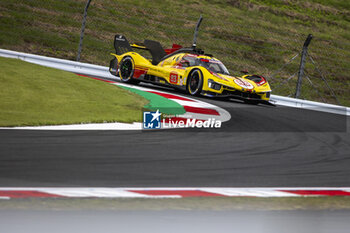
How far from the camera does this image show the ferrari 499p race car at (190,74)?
11.5 meters

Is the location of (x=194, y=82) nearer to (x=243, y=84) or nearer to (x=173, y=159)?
(x=243, y=84)

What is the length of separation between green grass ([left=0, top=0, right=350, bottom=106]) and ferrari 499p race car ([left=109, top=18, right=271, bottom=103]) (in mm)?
966

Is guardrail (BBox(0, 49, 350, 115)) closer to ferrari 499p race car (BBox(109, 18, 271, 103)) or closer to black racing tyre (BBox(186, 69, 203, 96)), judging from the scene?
ferrari 499p race car (BBox(109, 18, 271, 103))

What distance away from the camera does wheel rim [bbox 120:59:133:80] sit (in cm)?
1320

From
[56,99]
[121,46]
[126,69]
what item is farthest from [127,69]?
[56,99]

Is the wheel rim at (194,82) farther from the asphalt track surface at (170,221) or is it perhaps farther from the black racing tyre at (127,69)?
the asphalt track surface at (170,221)

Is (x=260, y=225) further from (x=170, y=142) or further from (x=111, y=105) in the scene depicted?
(x=111, y=105)

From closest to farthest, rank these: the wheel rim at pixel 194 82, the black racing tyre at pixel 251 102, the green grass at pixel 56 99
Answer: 1. the green grass at pixel 56 99
2. the wheel rim at pixel 194 82
3. the black racing tyre at pixel 251 102

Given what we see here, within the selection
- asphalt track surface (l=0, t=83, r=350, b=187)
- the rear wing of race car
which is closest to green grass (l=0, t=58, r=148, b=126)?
asphalt track surface (l=0, t=83, r=350, b=187)

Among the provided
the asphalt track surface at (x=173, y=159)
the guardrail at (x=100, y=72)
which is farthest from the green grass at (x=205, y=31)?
the asphalt track surface at (x=173, y=159)

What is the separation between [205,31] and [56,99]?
837 cm

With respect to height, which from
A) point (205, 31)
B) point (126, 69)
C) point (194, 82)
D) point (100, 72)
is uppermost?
point (205, 31)

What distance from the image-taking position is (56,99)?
8.92 m

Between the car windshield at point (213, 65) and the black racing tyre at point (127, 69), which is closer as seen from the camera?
the car windshield at point (213, 65)
